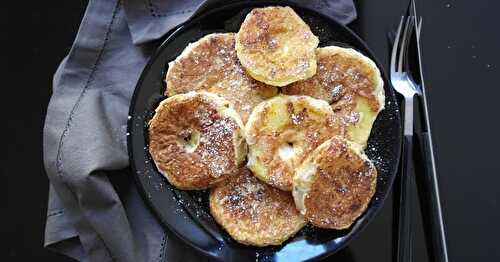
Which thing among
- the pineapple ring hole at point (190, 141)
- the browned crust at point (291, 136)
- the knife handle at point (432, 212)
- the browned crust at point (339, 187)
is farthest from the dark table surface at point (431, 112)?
the pineapple ring hole at point (190, 141)

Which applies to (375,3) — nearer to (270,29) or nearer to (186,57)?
(270,29)

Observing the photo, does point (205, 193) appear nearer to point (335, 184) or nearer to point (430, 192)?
point (335, 184)

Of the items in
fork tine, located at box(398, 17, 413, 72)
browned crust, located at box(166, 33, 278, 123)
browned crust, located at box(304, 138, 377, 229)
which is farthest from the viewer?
fork tine, located at box(398, 17, 413, 72)

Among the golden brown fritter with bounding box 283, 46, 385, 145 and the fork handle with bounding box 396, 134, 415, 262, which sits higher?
the golden brown fritter with bounding box 283, 46, 385, 145

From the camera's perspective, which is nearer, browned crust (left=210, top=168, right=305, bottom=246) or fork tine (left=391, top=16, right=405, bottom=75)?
browned crust (left=210, top=168, right=305, bottom=246)

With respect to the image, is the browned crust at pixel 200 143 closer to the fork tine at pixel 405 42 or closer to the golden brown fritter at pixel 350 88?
the golden brown fritter at pixel 350 88

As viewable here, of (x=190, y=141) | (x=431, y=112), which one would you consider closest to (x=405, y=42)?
(x=431, y=112)

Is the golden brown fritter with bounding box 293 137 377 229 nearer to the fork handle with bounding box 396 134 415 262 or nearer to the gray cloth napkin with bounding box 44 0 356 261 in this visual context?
the fork handle with bounding box 396 134 415 262

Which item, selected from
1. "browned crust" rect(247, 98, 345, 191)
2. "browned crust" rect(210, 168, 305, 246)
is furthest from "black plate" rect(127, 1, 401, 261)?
"browned crust" rect(247, 98, 345, 191)
